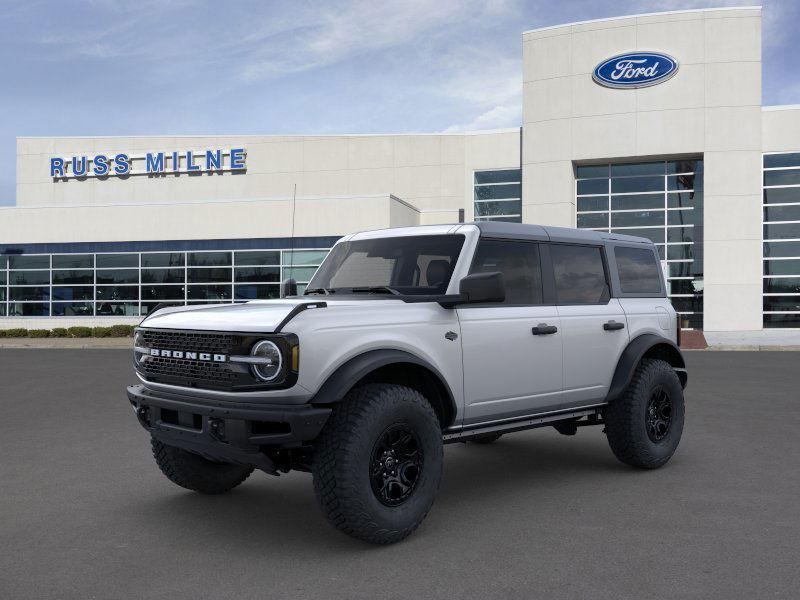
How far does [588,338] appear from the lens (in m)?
6.52

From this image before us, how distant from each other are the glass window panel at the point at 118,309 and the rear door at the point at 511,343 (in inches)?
1341

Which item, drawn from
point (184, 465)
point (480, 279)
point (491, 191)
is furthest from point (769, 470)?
point (491, 191)

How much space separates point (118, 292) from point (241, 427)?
35330mm

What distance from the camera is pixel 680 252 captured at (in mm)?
33219

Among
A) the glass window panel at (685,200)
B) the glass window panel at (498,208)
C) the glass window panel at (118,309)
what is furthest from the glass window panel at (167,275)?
the glass window panel at (685,200)

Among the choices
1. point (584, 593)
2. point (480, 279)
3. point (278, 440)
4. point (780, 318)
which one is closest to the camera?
point (584, 593)

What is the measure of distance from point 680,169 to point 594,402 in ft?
96.3

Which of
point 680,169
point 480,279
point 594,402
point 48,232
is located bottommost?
point 594,402

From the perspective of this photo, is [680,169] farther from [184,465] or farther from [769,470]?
[184,465]

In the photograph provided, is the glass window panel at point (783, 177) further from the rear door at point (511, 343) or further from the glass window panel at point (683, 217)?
the rear door at point (511, 343)

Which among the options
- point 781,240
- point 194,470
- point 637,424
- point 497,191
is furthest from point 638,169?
point 194,470

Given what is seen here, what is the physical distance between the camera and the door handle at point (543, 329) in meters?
6.01

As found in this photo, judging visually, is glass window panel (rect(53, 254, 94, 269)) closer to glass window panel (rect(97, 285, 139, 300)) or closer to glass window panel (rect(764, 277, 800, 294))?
glass window panel (rect(97, 285, 139, 300))

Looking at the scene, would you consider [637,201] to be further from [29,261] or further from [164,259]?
[29,261]
